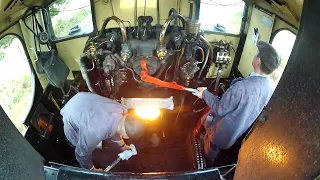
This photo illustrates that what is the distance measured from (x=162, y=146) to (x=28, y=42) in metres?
2.80

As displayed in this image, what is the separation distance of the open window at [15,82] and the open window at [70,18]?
0.88m

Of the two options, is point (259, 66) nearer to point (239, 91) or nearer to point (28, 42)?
point (239, 91)

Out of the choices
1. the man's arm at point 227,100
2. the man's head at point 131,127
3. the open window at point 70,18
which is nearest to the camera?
the man's arm at point 227,100

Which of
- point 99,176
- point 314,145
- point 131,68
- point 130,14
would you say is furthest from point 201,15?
point 314,145

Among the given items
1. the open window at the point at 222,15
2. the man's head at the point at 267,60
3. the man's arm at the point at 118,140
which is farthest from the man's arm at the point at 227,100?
the open window at the point at 222,15

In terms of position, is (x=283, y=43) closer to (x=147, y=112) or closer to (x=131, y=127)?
(x=147, y=112)

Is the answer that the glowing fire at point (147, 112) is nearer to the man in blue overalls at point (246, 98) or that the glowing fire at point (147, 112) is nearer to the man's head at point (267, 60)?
the man in blue overalls at point (246, 98)

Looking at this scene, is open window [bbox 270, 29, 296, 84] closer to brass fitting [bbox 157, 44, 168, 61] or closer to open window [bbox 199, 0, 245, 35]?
open window [bbox 199, 0, 245, 35]

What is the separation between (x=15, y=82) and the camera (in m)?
3.90

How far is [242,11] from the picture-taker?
4.70 meters

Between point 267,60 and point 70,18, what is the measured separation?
136 inches

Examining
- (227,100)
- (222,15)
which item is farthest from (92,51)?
(222,15)

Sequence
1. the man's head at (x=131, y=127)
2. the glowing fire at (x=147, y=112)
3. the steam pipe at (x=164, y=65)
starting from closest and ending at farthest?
Result: 1. the man's head at (x=131, y=127)
2. the steam pipe at (x=164, y=65)
3. the glowing fire at (x=147, y=112)

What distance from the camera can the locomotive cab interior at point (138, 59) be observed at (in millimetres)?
3576
